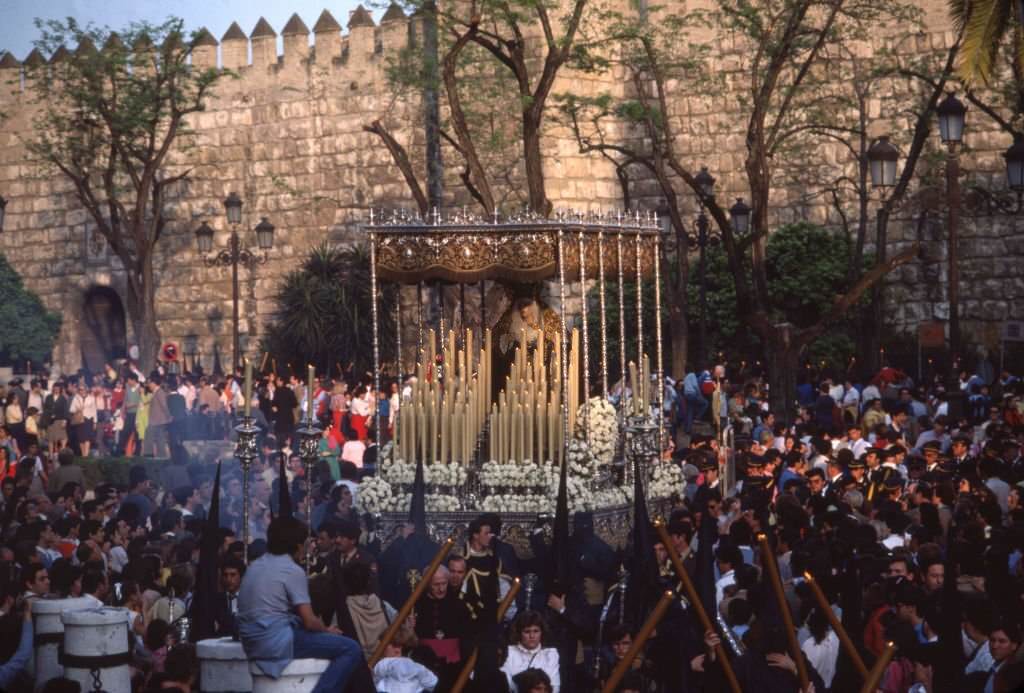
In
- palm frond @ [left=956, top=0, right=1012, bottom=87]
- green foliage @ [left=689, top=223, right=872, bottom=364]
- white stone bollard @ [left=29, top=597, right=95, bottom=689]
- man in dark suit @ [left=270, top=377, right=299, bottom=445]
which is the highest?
palm frond @ [left=956, top=0, right=1012, bottom=87]

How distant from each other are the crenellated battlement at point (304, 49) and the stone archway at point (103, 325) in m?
4.82

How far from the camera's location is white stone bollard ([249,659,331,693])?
8938 mm

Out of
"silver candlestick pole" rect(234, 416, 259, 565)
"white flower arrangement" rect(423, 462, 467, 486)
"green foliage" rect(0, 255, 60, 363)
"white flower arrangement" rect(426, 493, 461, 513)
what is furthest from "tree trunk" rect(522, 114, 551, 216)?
"green foliage" rect(0, 255, 60, 363)

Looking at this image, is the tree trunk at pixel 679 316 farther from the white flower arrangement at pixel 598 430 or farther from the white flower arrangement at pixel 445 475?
the white flower arrangement at pixel 445 475

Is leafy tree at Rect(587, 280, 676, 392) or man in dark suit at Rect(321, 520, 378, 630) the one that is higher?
leafy tree at Rect(587, 280, 676, 392)

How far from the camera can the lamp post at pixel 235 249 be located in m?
33.8

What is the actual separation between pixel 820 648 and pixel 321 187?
1136 inches

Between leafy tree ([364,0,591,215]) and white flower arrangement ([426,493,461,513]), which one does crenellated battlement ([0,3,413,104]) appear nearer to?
leafy tree ([364,0,591,215])

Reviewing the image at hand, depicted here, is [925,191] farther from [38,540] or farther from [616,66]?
[38,540]

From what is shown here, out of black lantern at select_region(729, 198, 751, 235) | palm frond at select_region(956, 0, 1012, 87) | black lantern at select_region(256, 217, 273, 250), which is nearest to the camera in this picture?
palm frond at select_region(956, 0, 1012, 87)

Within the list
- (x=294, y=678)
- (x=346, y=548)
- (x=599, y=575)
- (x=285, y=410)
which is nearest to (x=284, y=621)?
(x=294, y=678)

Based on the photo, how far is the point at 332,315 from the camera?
35062mm

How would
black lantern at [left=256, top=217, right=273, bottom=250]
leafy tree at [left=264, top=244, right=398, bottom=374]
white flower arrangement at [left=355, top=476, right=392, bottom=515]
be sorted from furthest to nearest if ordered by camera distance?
leafy tree at [left=264, top=244, right=398, bottom=374], black lantern at [left=256, top=217, right=273, bottom=250], white flower arrangement at [left=355, top=476, right=392, bottom=515]

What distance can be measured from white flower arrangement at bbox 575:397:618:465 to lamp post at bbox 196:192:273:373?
17.5 m
